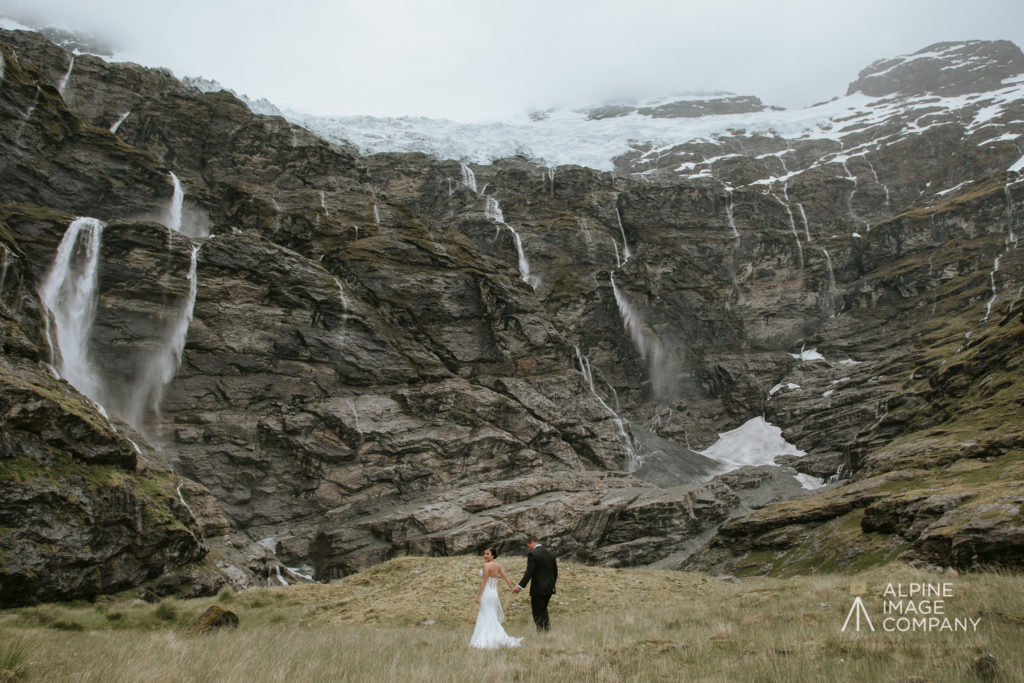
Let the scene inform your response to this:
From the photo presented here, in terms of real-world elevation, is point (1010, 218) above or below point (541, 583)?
above

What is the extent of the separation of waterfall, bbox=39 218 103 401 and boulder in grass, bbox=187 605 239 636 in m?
28.7

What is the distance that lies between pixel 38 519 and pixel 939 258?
10166 cm

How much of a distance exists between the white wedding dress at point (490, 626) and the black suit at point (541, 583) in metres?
1.00

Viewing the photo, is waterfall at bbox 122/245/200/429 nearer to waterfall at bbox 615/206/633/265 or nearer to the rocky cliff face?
the rocky cliff face

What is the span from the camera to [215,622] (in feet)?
45.0

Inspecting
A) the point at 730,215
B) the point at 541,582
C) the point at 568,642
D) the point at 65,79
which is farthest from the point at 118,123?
the point at 730,215

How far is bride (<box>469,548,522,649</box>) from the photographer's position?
408 inches

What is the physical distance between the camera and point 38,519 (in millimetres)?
18500

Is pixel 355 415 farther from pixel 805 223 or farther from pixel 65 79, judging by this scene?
pixel 805 223

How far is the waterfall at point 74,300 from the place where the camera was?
35625 millimetres

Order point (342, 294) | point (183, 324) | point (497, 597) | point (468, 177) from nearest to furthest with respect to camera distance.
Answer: point (497, 597) → point (183, 324) → point (342, 294) → point (468, 177)

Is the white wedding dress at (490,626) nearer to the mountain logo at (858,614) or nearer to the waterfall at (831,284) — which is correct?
the mountain logo at (858,614)

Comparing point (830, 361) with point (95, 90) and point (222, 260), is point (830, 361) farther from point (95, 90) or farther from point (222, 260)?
point (95, 90)

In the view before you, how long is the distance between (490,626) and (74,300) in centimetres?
4106
